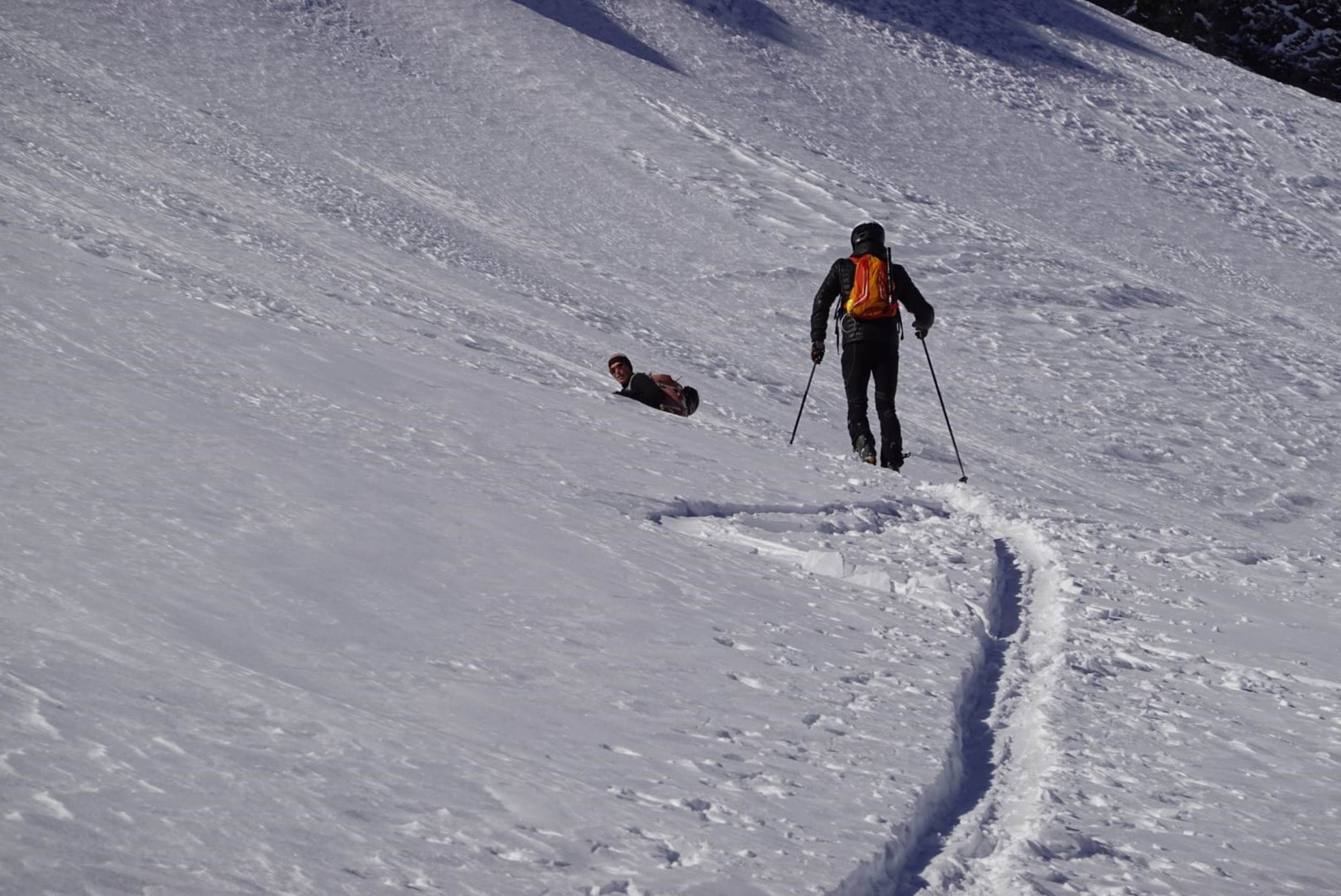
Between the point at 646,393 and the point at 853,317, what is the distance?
139cm

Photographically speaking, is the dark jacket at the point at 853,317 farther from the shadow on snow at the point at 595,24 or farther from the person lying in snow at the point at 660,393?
the shadow on snow at the point at 595,24

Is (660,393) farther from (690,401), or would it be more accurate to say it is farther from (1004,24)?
(1004,24)

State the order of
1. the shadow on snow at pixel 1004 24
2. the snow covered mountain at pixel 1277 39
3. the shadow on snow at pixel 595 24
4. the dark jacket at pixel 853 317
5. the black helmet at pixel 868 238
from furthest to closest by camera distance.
A: the snow covered mountain at pixel 1277 39
the shadow on snow at pixel 1004 24
the shadow on snow at pixel 595 24
the dark jacket at pixel 853 317
the black helmet at pixel 868 238

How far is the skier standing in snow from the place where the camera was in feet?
25.2

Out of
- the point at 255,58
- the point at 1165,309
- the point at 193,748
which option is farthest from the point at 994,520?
the point at 255,58

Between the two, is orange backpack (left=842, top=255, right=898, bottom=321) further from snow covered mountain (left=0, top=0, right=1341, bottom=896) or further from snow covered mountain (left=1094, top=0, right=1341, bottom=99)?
snow covered mountain (left=1094, top=0, right=1341, bottom=99)

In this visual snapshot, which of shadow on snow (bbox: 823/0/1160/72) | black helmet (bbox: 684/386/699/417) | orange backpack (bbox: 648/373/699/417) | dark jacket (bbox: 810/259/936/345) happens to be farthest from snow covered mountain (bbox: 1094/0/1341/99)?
orange backpack (bbox: 648/373/699/417)

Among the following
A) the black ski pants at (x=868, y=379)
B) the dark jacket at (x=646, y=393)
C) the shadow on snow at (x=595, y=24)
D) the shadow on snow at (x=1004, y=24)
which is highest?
the shadow on snow at (x=1004, y=24)

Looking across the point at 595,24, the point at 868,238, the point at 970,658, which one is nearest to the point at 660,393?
the point at 868,238

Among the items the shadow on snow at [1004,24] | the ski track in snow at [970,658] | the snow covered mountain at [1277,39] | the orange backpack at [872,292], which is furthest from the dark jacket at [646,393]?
the snow covered mountain at [1277,39]

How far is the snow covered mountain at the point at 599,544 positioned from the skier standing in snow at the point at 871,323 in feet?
1.32

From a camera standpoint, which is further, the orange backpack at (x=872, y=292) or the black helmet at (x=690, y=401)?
the black helmet at (x=690, y=401)

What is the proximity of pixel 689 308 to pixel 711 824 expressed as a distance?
31.7 ft

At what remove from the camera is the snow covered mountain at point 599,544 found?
255cm
